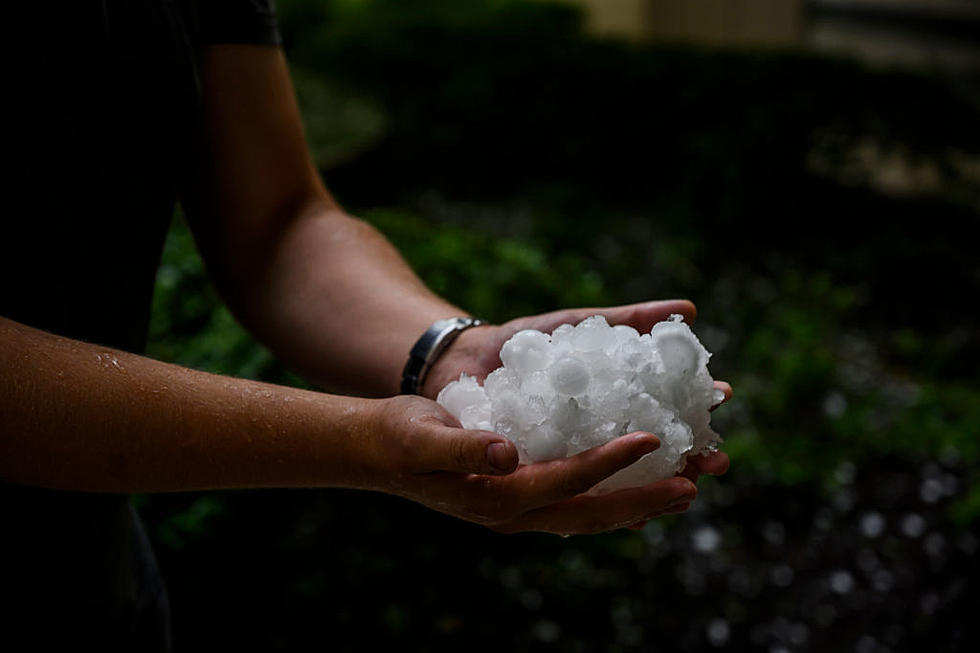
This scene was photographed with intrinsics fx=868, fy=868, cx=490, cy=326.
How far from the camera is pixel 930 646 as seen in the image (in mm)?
3453

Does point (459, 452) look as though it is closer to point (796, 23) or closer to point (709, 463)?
point (709, 463)

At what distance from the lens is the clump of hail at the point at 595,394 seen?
4.54 feet

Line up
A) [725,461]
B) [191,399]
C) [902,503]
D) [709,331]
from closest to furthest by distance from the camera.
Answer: [191,399] → [725,461] → [902,503] → [709,331]

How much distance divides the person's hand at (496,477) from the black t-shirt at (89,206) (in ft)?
1.08

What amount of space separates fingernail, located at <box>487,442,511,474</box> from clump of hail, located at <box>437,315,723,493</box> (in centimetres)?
31

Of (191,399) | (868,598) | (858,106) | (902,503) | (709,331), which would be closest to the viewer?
(191,399)

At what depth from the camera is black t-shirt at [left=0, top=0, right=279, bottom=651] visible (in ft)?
4.08

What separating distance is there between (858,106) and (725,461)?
19.8 feet

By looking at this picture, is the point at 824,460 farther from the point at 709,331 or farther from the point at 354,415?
the point at 354,415

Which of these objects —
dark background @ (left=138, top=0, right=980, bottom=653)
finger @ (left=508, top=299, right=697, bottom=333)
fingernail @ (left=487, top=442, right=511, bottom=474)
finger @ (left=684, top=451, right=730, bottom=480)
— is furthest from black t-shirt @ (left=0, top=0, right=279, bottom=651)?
dark background @ (left=138, top=0, right=980, bottom=653)

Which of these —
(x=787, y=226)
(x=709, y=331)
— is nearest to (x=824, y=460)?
(x=709, y=331)

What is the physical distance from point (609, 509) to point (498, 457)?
8.9 inches

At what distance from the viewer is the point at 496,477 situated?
3.83ft

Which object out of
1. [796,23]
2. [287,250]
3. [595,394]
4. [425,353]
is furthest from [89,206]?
[796,23]
